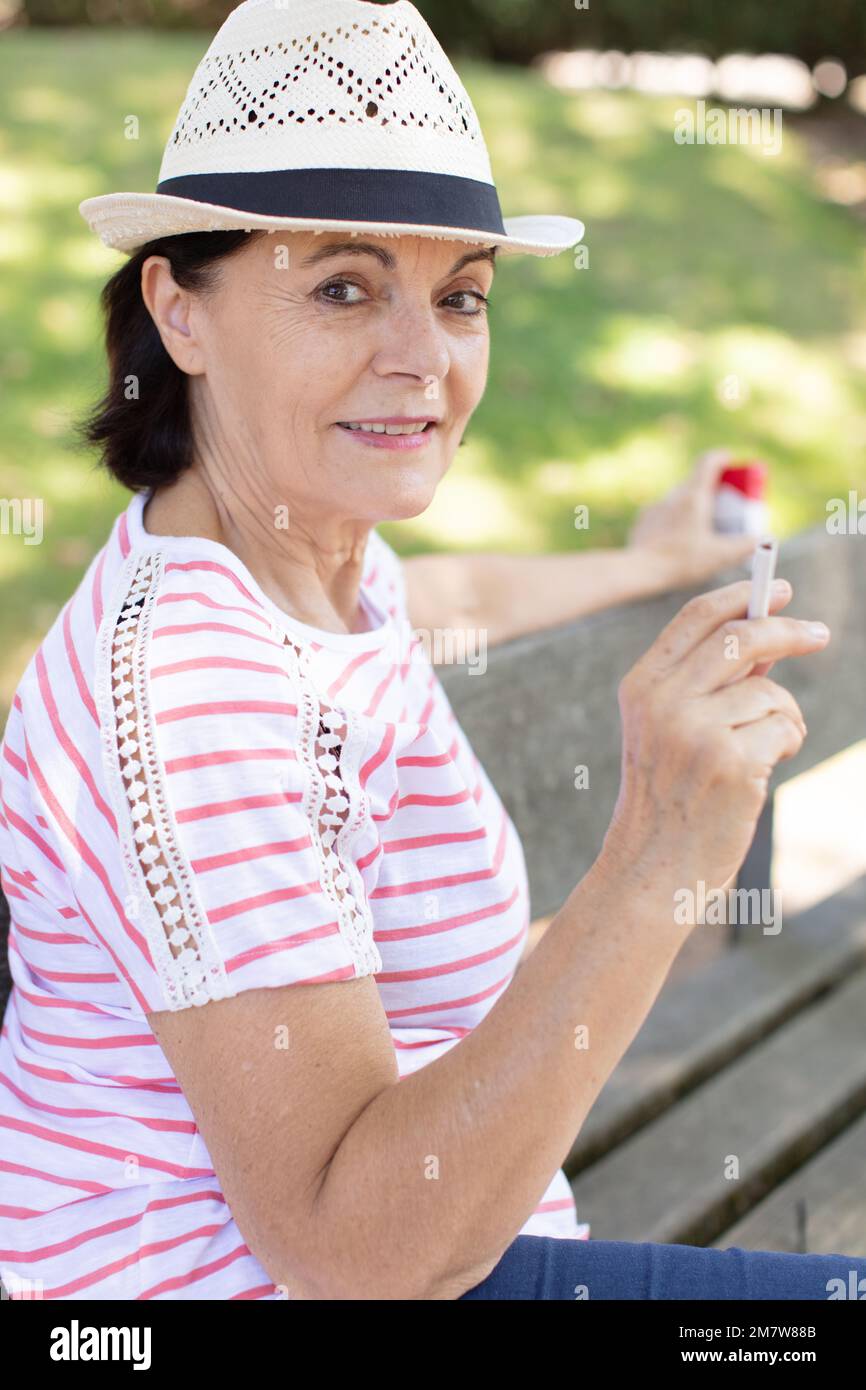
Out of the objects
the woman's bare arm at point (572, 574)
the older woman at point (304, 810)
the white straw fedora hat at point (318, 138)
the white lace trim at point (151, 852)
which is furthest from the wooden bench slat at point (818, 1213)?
the white straw fedora hat at point (318, 138)

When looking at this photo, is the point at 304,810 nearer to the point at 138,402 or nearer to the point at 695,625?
the point at 695,625

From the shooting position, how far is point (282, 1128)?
142 cm

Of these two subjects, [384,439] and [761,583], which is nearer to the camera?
[761,583]

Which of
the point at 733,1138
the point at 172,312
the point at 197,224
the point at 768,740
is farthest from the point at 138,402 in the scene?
the point at 733,1138

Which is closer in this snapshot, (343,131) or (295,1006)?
(295,1006)

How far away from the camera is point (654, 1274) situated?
1.71 metres

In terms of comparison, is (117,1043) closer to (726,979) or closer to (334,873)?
(334,873)

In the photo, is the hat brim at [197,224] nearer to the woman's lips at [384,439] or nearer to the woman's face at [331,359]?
the woman's face at [331,359]

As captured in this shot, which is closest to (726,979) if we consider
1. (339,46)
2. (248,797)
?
(248,797)

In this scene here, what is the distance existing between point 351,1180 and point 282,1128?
8cm

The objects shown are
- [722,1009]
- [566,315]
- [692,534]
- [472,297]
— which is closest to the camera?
[472,297]

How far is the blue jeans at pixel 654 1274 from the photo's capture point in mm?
1701

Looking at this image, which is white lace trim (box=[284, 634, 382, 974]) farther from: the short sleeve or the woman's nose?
the woman's nose

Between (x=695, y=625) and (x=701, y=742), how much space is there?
132 mm
